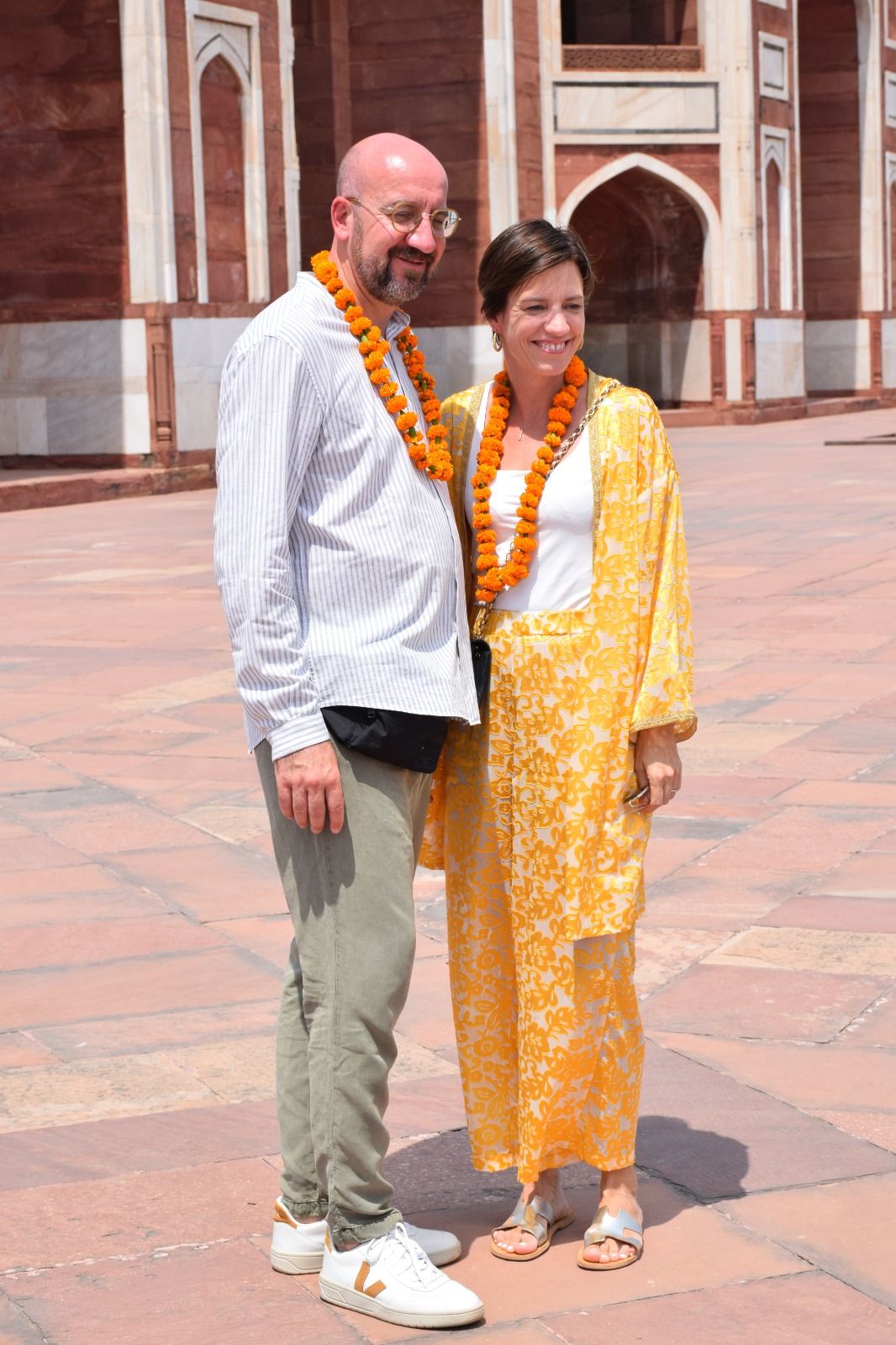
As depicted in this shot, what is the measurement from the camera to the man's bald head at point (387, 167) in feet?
8.80

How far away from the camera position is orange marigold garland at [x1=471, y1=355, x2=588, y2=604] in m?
2.91

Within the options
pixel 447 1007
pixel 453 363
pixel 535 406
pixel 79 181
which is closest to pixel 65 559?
pixel 79 181

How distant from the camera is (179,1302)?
269 cm

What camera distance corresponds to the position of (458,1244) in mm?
2861

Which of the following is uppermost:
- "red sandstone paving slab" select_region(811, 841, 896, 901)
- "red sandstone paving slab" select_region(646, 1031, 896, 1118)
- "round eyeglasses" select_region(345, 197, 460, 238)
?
"round eyeglasses" select_region(345, 197, 460, 238)

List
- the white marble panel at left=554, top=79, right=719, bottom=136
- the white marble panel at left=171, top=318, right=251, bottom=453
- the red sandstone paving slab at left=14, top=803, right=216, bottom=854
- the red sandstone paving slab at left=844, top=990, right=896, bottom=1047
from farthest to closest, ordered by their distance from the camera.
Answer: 1. the white marble panel at left=554, top=79, right=719, bottom=136
2. the white marble panel at left=171, top=318, right=251, bottom=453
3. the red sandstone paving slab at left=14, top=803, right=216, bottom=854
4. the red sandstone paving slab at left=844, top=990, right=896, bottom=1047

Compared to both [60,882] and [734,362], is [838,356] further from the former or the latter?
[60,882]

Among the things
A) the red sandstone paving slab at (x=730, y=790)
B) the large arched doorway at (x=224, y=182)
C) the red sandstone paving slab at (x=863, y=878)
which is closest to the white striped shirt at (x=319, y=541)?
the red sandstone paving slab at (x=863, y=878)

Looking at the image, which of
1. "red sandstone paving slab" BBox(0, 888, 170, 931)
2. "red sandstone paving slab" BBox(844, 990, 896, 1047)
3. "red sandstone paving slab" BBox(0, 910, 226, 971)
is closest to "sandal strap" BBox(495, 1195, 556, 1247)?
"red sandstone paving slab" BBox(844, 990, 896, 1047)

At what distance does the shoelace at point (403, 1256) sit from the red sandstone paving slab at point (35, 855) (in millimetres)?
2663

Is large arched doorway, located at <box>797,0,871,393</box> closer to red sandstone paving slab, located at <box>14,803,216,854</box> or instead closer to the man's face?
red sandstone paving slab, located at <box>14,803,216,854</box>

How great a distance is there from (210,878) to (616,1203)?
91.9 inches

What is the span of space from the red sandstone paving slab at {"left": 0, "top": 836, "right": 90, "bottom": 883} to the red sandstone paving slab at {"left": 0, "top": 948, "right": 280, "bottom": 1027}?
2.95 ft

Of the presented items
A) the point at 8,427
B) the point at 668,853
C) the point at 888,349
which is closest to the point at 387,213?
the point at 668,853
